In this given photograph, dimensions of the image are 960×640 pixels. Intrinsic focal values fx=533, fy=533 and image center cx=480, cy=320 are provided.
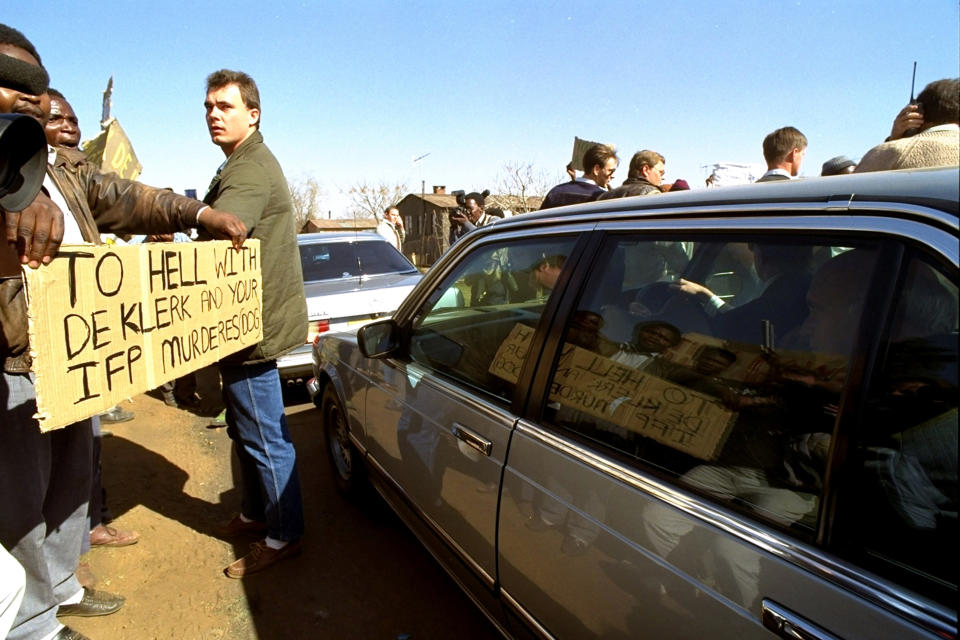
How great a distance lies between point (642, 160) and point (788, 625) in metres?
4.03

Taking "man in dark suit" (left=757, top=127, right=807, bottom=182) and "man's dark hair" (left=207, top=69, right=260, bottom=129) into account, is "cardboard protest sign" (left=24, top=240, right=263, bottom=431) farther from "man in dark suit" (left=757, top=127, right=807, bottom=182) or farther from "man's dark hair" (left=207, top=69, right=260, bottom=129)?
"man in dark suit" (left=757, top=127, right=807, bottom=182)

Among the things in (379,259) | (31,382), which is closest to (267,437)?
(31,382)

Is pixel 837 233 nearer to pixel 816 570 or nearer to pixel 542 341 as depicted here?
pixel 816 570

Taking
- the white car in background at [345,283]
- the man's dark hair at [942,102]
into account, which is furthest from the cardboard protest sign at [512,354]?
the white car in background at [345,283]

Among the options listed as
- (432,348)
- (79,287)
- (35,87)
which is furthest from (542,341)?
(35,87)

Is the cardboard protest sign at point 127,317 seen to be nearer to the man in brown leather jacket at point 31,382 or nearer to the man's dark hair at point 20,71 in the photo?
the man in brown leather jacket at point 31,382

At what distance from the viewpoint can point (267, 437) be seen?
2.61 metres

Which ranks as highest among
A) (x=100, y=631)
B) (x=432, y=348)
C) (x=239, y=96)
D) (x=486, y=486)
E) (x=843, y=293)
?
(x=239, y=96)

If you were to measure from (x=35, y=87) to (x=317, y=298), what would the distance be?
3240mm

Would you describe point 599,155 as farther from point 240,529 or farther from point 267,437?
point 240,529

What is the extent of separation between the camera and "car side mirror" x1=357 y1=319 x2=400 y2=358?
248cm

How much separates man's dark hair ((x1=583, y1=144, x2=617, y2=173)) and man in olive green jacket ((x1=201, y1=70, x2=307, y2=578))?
2.85 metres

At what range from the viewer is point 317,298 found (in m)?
4.96

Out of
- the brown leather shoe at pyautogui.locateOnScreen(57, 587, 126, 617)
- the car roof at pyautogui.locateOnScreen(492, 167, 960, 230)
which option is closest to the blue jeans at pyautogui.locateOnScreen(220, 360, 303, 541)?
the brown leather shoe at pyautogui.locateOnScreen(57, 587, 126, 617)
